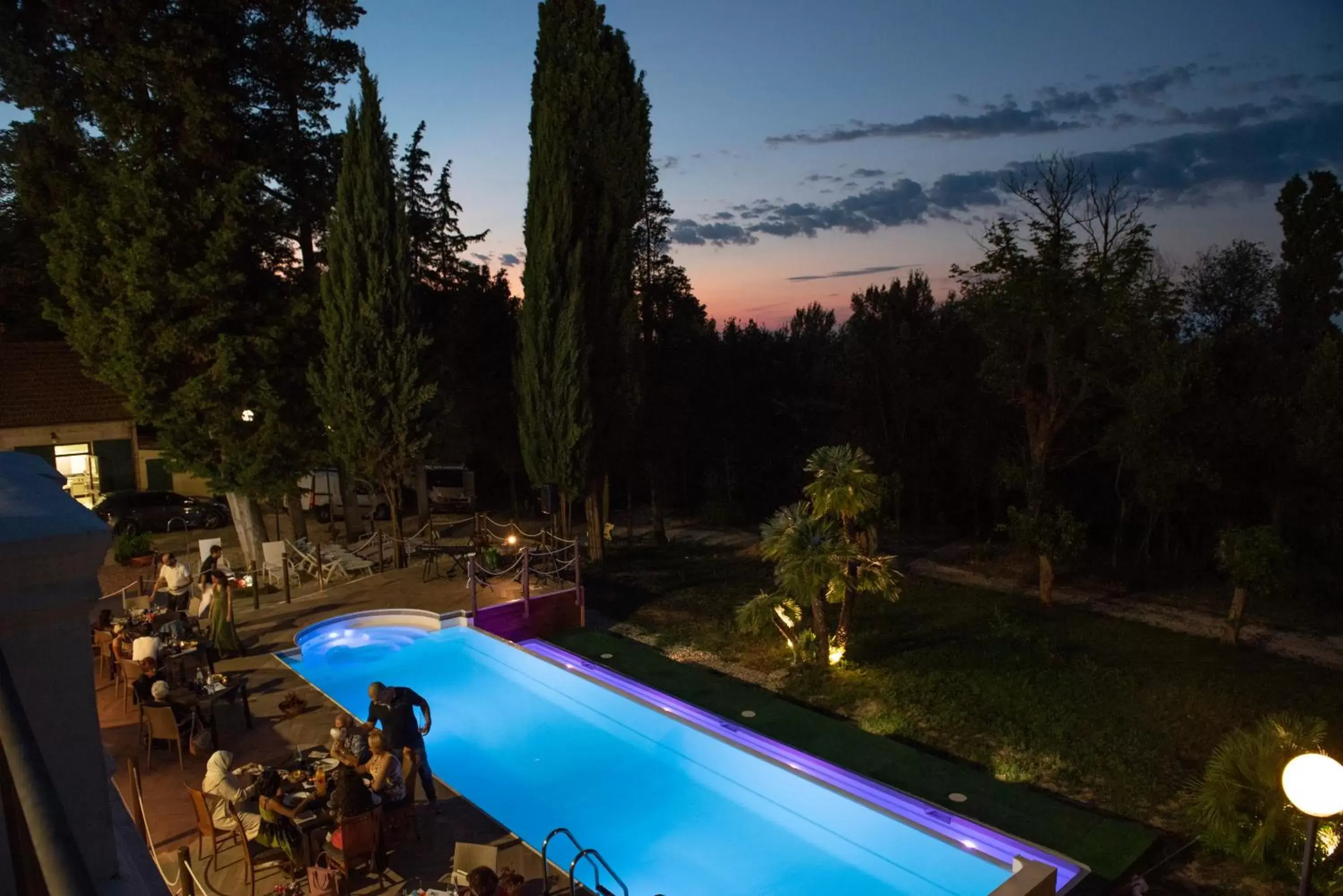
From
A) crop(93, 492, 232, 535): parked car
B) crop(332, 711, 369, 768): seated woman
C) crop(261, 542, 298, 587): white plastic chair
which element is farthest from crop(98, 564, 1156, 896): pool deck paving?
crop(93, 492, 232, 535): parked car

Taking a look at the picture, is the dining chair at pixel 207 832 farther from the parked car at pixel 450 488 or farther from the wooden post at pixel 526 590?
the parked car at pixel 450 488

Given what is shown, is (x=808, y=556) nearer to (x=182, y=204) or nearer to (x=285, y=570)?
(x=285, y=570)

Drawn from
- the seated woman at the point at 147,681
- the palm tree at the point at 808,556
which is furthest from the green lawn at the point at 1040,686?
the seated woman at the point at 147,681

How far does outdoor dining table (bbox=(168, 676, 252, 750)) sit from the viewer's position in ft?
30.3

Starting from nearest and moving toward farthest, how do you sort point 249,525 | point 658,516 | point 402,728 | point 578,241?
point 402,728 → point 249,525 → point 578,241 → point 658,516

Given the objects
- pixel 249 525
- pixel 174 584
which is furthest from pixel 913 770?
pixel 249 525

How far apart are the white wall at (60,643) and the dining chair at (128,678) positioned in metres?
9.21

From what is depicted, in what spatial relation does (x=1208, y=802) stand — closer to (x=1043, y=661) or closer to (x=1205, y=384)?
(x=1043, y=661)

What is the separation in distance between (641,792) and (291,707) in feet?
15.2

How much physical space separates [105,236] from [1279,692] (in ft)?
74.0

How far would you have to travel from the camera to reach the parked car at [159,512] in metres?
22.2

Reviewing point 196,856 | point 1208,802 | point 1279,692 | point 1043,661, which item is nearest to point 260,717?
point 196,856

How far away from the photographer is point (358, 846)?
680 cm

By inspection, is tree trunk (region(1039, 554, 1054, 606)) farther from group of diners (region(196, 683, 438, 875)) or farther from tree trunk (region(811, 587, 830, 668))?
group of diners (region(196, 683, 438, 875))
